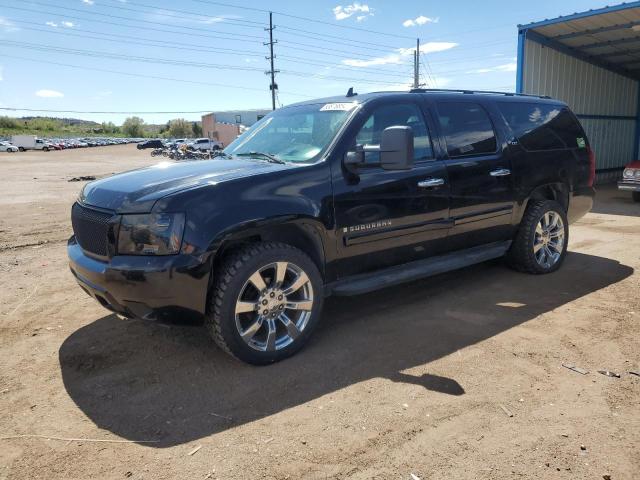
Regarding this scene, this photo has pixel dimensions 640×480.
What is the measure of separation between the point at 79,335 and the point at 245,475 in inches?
95.3

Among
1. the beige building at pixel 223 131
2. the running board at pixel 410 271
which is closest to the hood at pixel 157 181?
the running board at pixel 410 271

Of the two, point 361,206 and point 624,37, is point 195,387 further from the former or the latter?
point 624,37

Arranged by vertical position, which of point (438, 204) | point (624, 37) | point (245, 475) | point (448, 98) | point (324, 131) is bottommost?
point (245, 475)

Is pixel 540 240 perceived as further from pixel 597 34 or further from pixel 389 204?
pixel 597 34

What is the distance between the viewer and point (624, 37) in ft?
47.0

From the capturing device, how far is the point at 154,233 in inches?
128

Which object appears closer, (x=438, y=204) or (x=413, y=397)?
(x=413, y=397)

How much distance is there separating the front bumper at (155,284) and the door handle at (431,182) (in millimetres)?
2012

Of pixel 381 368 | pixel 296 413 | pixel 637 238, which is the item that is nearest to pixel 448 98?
pixel 381 368

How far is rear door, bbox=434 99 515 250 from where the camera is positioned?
15.5 feet

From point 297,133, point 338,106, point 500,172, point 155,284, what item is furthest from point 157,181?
point 500,172

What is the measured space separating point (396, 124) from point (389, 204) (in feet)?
2.46

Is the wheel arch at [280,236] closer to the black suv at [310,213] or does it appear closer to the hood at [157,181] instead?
the black suv at [310,213]

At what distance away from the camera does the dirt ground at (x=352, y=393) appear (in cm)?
263
